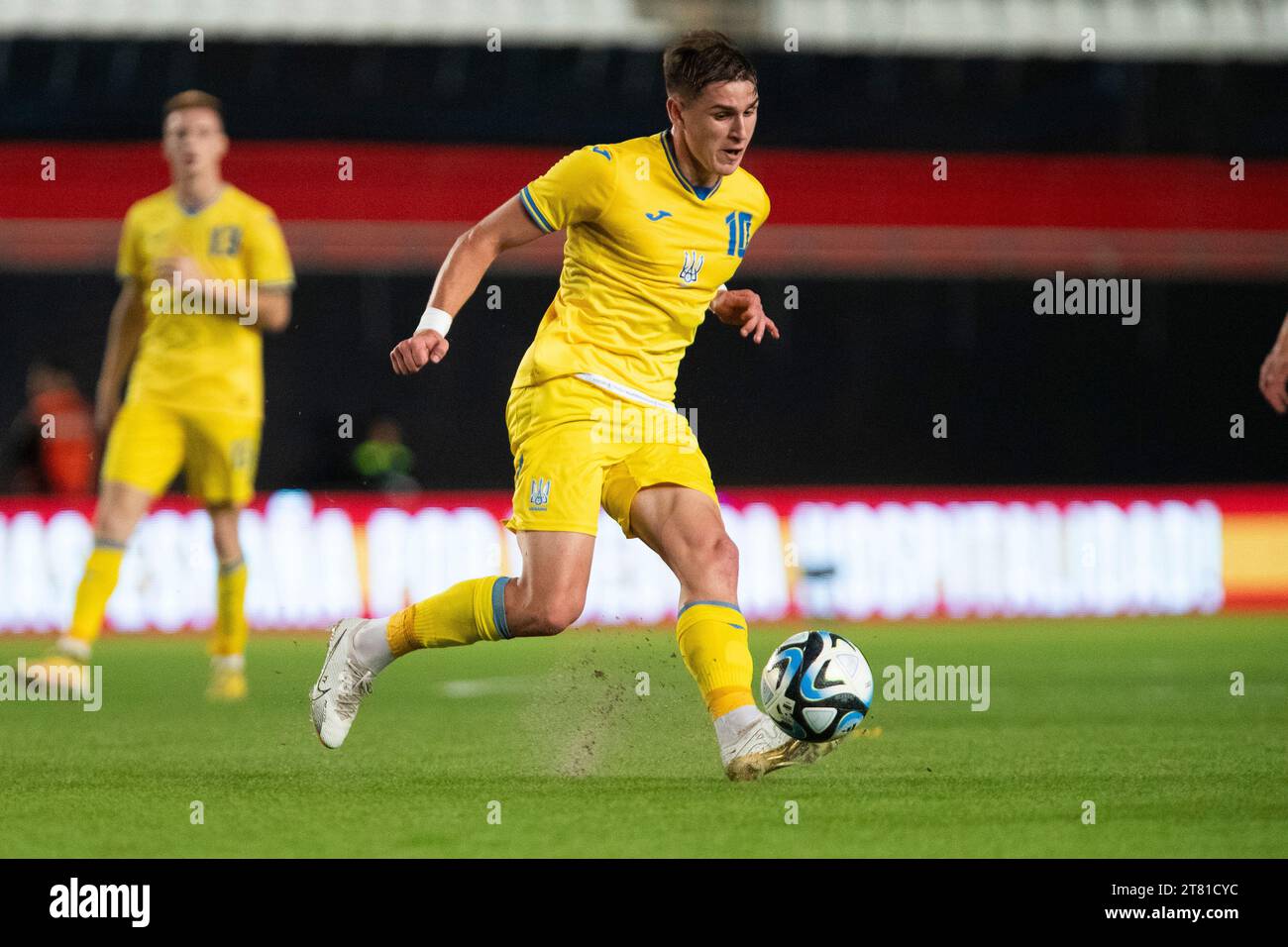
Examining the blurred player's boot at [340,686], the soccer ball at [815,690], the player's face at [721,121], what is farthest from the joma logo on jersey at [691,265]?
the blurred player's boot at [340,686]

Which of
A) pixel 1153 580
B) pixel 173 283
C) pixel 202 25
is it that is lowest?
pixel 1153 580

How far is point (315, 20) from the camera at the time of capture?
703 inches

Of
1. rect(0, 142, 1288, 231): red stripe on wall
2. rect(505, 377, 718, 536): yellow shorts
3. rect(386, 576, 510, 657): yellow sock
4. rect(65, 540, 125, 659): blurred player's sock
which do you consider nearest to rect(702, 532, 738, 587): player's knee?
rect(505, 377, 718, 536): yellow shorts

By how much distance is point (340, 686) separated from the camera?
5707 mm

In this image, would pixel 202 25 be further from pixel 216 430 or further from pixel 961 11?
pixel 216 430

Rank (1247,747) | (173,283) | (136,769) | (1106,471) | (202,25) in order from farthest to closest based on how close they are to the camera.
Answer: (1106,471)
(202,25)
(173,283)
(1247,747)
(136,769)

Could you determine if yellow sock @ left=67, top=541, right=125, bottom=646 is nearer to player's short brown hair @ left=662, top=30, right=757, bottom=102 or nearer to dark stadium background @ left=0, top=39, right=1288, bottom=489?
player's short brown hair @ left=662, top=30, right=757, bottom=102

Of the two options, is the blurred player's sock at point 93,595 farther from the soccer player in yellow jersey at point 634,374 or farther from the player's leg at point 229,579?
the soccer player in yellow jersey at point 634,374

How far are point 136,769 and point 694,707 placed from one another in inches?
103

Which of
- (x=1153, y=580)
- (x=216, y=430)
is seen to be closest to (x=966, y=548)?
(x=1153, y=580)

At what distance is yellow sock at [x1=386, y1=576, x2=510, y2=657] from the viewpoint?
5.37 m

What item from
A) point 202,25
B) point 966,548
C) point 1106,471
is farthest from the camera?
point 1106,471

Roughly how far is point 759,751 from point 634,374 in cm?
106

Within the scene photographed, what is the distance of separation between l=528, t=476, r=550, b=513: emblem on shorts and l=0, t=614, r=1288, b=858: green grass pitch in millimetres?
764
